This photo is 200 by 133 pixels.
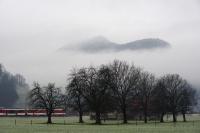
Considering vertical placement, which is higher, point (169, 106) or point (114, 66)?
point (114, 66)

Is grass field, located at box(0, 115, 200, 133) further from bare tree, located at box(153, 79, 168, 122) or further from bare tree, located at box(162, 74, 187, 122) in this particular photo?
bare tree, located at box(162, 74, 187, 122)

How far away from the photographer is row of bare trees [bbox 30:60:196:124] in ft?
355

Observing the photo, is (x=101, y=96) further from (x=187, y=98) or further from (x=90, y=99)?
(x=187, y=98)

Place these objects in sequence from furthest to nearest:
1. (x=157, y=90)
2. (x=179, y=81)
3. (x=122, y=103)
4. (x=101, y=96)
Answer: (x=179, y=81) → (x=157, y=90) → (x=122, y=103) → (x=101, y=96)

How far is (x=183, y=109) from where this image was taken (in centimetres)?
13600

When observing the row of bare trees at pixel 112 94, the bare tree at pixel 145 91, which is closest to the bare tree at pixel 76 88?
the row of bare trees at pixel 112 94

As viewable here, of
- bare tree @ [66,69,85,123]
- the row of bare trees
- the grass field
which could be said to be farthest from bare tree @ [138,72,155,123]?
the grass field

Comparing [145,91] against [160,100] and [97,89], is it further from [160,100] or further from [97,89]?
[97,89]

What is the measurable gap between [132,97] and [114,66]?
9.20 metres

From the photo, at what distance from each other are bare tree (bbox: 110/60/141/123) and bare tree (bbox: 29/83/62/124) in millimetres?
15365

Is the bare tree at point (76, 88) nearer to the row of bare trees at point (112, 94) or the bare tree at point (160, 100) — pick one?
the row of bare trees at point (112, 94)

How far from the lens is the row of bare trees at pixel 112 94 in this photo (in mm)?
108188

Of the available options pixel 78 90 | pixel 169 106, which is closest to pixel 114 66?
pixel 78 90

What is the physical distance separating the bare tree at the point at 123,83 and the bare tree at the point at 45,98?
50.4ft
